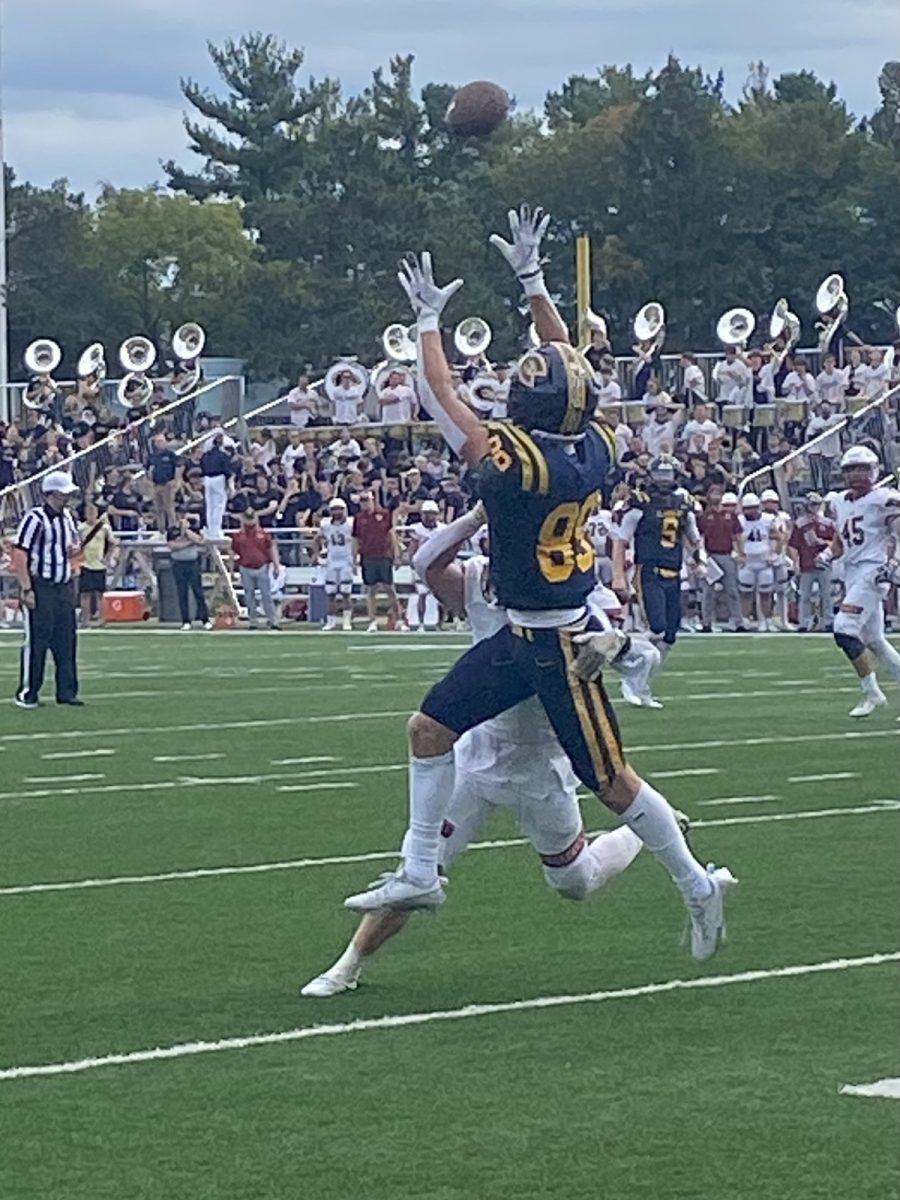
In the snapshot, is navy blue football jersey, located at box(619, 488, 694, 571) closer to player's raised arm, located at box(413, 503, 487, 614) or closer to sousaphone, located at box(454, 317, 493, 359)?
Result: player's raised arm, located at box(413, 503, 487, 614)

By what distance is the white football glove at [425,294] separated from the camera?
7875mm

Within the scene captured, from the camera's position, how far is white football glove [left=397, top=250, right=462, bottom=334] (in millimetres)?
7875

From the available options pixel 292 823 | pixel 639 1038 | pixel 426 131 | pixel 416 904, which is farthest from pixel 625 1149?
pixel 426 131

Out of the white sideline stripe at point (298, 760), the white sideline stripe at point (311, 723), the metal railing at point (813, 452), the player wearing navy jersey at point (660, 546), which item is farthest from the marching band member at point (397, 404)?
the white sideline stripe at point (298, 760)

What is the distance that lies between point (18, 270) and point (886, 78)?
26.2 metres

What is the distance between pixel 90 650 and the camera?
2556 centimetres

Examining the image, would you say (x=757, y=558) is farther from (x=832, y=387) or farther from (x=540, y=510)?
(x=540, y=510)

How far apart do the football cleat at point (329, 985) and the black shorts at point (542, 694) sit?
0.74 metres

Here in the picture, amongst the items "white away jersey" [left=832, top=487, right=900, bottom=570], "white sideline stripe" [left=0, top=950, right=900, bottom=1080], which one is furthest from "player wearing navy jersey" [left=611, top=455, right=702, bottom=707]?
"white sideline stripe" [left=0, top=950, right=900, bottom=1080]

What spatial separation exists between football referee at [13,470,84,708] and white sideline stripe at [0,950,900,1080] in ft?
36.5

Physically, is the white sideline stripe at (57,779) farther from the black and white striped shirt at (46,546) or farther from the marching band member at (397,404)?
the marching band member at (397,404)

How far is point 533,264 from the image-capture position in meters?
8.38

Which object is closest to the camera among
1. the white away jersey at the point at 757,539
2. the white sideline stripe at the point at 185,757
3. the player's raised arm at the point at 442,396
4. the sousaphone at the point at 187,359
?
the player's raised arm at the point at 442,396

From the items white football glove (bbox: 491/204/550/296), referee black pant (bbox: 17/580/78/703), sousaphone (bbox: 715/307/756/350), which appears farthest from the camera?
sousaphone (bbox: 715/307/756/350)
